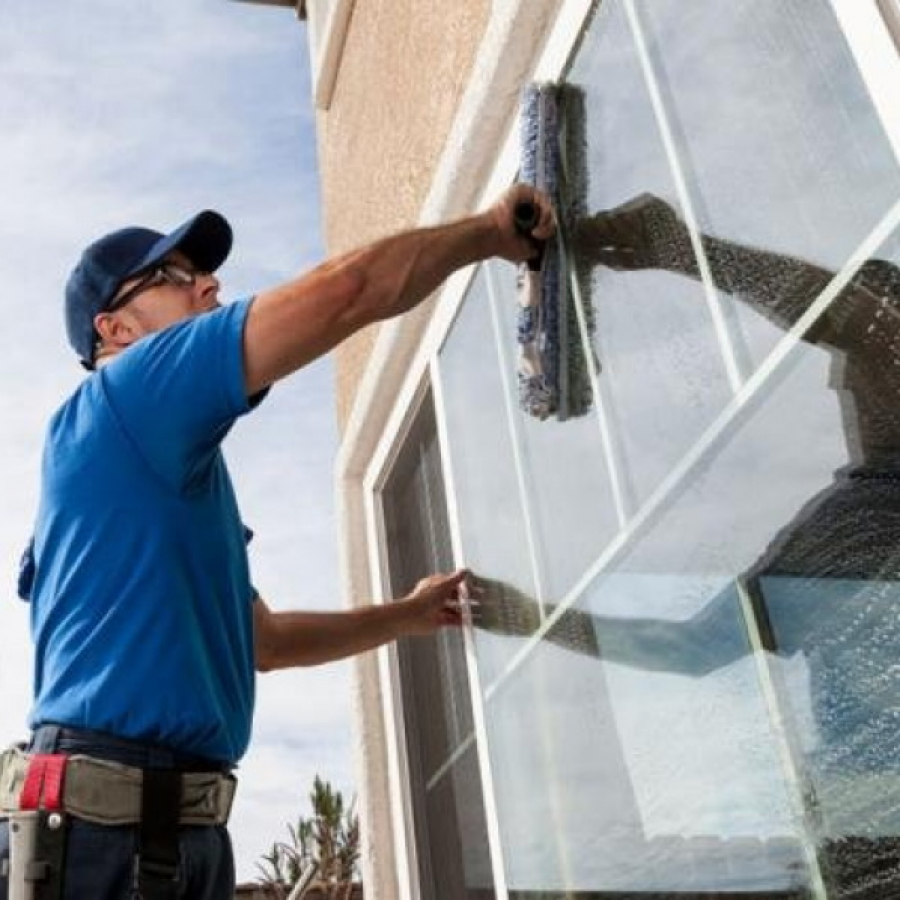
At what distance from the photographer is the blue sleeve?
183cm

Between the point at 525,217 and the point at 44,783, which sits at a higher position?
the point at 525,217

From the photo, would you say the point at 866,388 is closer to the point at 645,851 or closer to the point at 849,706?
the point at 849,706

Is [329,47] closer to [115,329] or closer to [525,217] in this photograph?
[115,329]

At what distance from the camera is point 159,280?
2.38 meters

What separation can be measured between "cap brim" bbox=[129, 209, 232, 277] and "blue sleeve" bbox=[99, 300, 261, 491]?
0.46 m

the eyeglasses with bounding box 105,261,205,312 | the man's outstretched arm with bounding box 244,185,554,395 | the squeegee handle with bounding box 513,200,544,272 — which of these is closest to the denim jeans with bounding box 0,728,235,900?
the man's outstretched arm with bounding box 244,185,554,395

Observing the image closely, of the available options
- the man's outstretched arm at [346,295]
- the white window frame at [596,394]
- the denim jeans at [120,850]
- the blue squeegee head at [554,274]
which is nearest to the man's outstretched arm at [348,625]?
the white window frame at [596,394]

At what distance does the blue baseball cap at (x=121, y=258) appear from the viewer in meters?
2.36

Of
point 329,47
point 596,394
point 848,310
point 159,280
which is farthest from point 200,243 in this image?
point 329,47

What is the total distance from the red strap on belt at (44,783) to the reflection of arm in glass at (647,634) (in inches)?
37.1

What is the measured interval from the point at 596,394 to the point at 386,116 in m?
1.97

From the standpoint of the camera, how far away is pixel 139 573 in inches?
74.9

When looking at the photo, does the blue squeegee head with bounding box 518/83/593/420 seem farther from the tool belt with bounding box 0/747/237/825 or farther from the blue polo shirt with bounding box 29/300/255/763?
the tool belt with bounding box 0/747/237/825

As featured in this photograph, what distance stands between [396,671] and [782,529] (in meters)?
2.21
